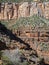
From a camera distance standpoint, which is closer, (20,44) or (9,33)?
(20,44)

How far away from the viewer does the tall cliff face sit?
41.5m

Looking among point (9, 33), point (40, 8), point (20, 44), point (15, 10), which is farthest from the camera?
point (15, 10)

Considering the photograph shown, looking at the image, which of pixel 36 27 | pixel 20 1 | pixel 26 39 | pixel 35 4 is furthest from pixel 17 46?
pixel 20 1

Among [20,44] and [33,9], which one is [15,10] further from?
[20,44]

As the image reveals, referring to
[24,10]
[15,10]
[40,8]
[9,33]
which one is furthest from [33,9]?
[9,33]

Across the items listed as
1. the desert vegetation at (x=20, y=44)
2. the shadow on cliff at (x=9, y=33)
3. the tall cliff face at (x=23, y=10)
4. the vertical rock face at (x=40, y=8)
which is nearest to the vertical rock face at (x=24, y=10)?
the tall cliff face at (x=23, y=10)

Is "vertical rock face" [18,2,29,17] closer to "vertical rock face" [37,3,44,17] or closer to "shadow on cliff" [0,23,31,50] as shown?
"vertical rock face" [37,3,44,17]

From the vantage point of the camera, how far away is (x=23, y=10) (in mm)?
41875

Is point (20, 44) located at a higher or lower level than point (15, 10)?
lower

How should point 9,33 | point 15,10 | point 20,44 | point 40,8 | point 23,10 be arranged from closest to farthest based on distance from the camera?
point 20,44, point 9,33, point 40,8, point 23,10, point 15,10

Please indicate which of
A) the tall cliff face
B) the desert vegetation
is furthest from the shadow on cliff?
the tall cliff face

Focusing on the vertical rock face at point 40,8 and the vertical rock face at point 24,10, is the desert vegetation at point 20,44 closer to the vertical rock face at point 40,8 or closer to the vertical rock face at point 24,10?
the vertical rock face at point 40,8

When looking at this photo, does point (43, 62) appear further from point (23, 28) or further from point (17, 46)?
point (23, 28)

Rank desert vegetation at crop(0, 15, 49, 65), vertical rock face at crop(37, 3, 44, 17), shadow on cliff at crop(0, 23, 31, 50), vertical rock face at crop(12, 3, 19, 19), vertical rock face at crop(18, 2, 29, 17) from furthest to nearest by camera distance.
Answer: vertical rock face at crop(12, 3, 19, 19) < vertical rock face at crop(18, 2, 29, 17) < vertical rock face at crop(37, 3, 44, 17) < shadow on cliff at crop(0, 23, 31, 50) < desert vegetation at crop(0, 15, 49, 65)
